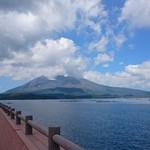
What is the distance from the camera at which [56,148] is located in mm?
6113

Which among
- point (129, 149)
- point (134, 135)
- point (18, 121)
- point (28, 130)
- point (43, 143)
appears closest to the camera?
point (43, 143)

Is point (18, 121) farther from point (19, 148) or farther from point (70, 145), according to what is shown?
point (70, 145)

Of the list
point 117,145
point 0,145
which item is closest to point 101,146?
point 117,145

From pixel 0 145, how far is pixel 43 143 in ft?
18.7

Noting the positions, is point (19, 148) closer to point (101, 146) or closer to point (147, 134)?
point (101, 146)

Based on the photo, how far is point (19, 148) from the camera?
820 centimetres

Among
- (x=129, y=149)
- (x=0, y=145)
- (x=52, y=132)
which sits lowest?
(x=129, y=149)

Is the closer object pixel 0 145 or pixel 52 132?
pixel 52 132

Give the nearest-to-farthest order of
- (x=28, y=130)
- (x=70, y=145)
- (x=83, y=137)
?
(x=70, y=145) < (x=28, y=130) < (x=83, y=137)

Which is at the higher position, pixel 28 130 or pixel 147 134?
pixel 28 130

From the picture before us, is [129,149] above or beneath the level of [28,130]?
beneath

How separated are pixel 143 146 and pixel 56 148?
1375 inches

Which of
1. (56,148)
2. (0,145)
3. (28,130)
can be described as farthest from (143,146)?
(56,148)

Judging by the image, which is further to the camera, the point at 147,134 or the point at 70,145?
the point at 147,134
